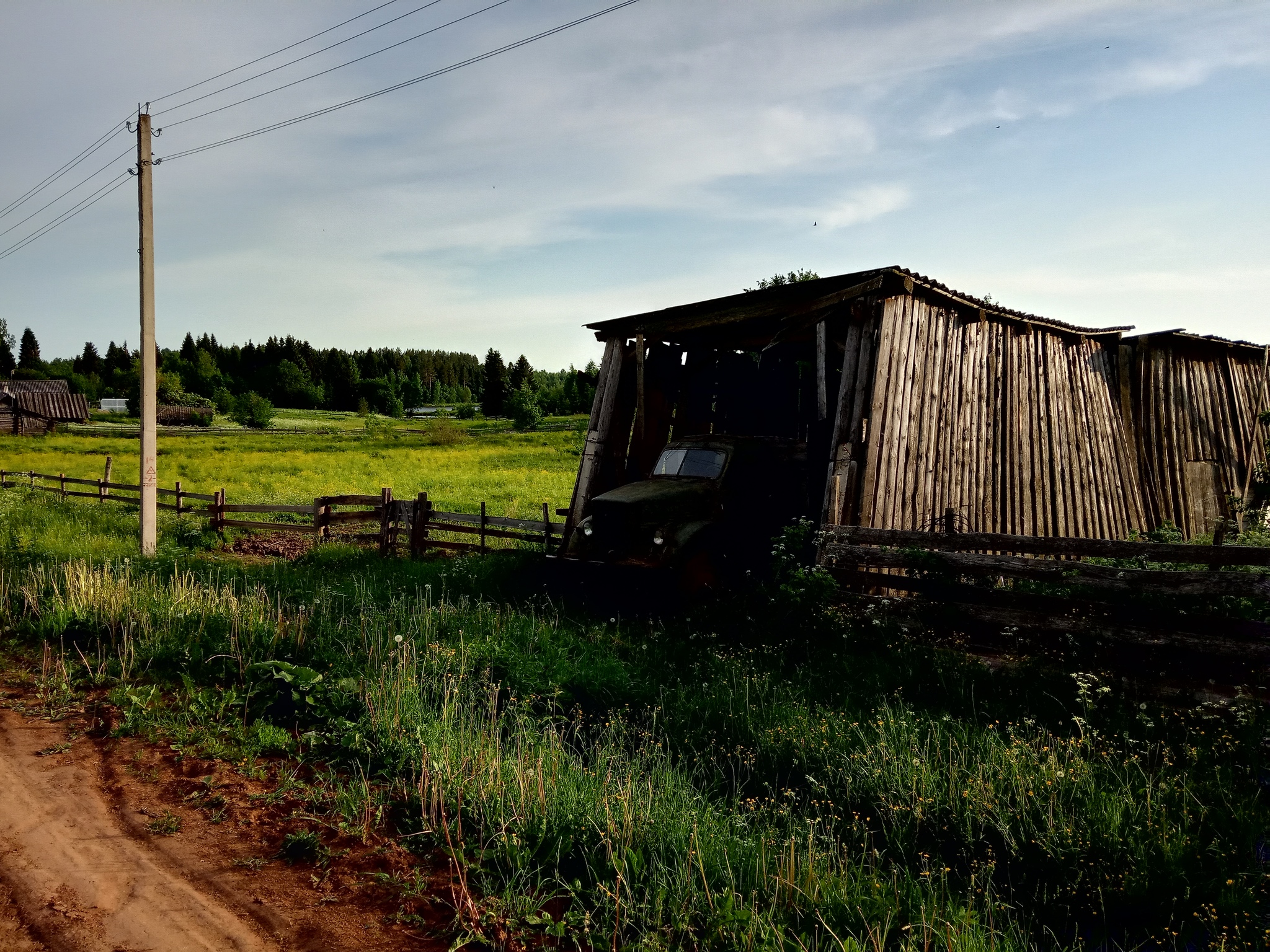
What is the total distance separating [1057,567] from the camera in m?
7.03

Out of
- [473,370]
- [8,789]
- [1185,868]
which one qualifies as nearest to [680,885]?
[1185,868]

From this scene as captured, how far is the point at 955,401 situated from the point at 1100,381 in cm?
488

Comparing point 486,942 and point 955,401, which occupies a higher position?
point 955,401

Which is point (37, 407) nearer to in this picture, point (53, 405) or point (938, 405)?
point (53, 405)

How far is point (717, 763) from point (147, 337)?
13618 millimetres

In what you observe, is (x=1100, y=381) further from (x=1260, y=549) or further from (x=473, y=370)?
(x=473, y=370)

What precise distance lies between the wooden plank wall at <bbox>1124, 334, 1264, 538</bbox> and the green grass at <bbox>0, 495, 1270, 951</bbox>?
10196 mm

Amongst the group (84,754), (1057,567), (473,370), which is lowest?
(84,754)

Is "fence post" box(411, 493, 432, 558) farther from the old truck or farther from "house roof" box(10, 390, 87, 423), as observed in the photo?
"house roof" box(10, 390, 87, 423)

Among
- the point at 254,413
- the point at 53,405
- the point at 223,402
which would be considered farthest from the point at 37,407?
the point at 223,402

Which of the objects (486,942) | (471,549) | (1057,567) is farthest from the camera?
(471,549)

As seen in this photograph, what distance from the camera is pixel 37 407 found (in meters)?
62.9

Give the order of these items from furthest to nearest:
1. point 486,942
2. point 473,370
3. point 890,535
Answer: point 473,370 < point 890,535 < point 486,942

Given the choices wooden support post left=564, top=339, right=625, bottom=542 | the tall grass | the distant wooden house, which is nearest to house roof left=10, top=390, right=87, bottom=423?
the distant wooden house
